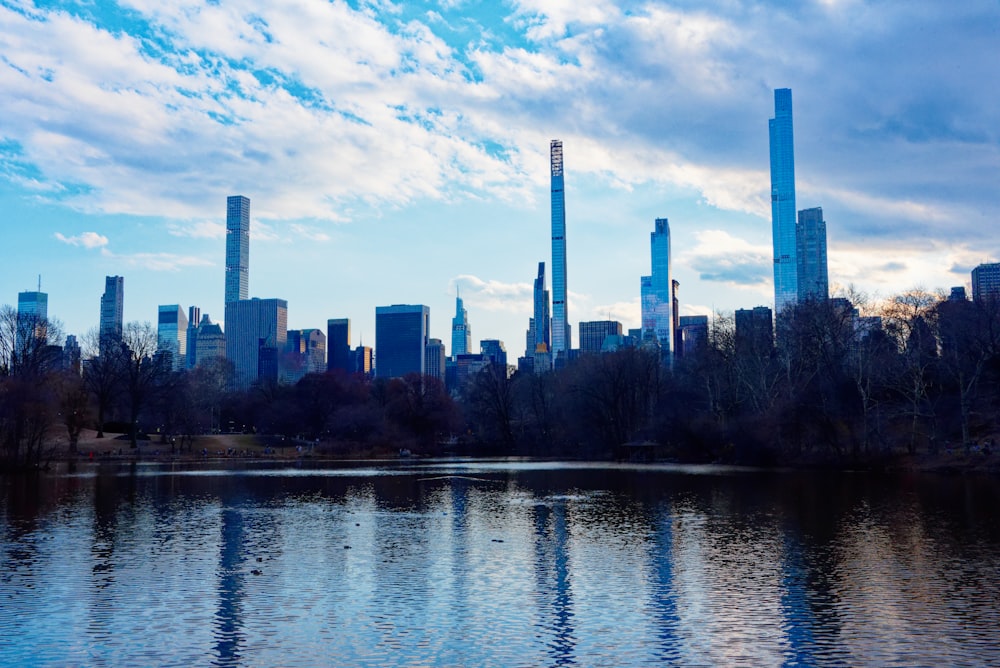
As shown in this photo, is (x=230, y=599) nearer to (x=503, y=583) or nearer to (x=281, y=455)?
(x=503, y=583)

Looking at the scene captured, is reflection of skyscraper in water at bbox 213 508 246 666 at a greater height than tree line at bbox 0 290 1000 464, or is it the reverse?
tree line at bbox 0 290 1000 464

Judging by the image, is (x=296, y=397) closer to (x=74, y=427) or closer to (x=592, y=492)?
(x=74, y=427)

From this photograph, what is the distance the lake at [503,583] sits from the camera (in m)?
15.4

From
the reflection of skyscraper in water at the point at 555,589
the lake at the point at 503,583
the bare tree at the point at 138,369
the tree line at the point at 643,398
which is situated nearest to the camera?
the lake at the point at 503,583

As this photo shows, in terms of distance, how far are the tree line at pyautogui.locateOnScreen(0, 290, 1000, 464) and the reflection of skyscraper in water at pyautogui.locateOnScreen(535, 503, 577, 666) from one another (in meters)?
48.6

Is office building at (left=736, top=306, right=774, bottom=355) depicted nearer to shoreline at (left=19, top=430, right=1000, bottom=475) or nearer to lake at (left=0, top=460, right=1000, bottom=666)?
shoreline at (left=19, top=430, right=1000, bottom=475)

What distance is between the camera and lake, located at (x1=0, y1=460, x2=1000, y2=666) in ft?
50.5

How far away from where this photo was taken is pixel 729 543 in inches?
1099

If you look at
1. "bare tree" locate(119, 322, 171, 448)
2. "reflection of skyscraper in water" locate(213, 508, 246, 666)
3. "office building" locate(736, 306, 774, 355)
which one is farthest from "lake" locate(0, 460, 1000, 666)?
"bare tree" locate(119, 322, 171, 448)

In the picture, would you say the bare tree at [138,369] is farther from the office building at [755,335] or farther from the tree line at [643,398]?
the office building at [755,335]

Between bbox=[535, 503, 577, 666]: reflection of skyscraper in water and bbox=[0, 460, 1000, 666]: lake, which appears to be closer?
bbox=[0, 460, 1000, 666]: lake

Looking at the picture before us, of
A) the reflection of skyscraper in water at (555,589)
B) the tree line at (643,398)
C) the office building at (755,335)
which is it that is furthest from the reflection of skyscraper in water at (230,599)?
the office building at (755,335)

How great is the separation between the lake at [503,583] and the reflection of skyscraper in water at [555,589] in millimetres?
98

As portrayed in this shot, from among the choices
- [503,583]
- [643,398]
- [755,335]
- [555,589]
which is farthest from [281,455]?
[555,589]
